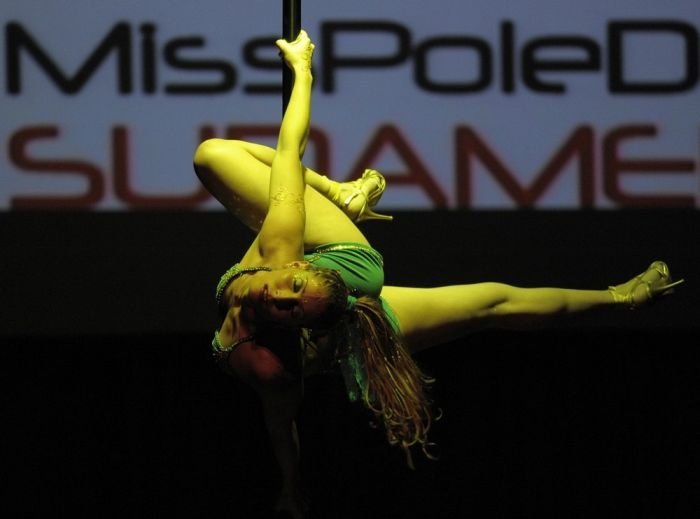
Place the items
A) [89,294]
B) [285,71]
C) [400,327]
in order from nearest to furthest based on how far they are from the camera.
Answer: [285,71]
[400,327]
[89,294]

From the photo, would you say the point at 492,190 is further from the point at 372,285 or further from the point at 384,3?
the point at 372,285

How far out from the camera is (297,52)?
360cm

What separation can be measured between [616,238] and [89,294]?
177 cm

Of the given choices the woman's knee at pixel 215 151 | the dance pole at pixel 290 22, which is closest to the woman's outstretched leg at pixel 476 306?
the woman's knee at pixel 215 151

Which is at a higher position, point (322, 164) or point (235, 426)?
point (322, 164)

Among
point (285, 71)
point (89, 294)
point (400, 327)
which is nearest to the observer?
point (285, 71)

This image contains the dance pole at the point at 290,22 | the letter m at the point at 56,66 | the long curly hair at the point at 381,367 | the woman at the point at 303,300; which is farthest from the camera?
the letter m at the point at 56,66

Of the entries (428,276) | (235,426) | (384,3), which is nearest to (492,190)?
(428,276)

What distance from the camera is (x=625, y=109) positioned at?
521cm

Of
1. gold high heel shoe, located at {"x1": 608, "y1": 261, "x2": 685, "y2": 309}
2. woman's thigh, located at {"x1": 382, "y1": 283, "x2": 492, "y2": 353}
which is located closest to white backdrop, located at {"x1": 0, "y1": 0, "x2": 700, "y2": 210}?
gold high heel shoe, located at {"x1": 608, "y1": 261, "x2": 685, "y2": 309}

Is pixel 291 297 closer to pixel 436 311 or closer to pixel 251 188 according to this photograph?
pixel 251 188

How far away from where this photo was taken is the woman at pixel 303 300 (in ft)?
11.7

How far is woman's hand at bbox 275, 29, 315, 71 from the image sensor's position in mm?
3580

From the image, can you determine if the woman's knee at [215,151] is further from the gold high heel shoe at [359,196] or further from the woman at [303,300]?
the gold high heel shoe at [359,196]
